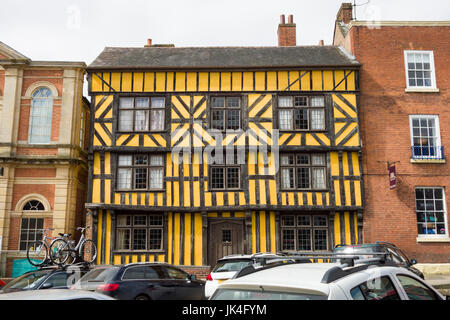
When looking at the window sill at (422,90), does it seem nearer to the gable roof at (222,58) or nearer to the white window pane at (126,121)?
the gable roof at (222,58)

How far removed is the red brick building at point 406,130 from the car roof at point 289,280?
15050mm

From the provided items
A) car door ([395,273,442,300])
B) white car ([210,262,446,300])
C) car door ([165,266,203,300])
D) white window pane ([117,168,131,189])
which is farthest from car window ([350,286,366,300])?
white window pane ([117,168,131,189])

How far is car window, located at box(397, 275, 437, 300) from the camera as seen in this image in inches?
168

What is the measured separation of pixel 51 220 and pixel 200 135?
786 centimetres

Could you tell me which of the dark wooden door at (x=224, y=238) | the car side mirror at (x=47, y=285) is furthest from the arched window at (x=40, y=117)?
the car side mirror at (x=47, y=285)

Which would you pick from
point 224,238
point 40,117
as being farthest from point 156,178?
point 40,117

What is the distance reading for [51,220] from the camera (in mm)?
19109

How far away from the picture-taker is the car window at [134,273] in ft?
33.6

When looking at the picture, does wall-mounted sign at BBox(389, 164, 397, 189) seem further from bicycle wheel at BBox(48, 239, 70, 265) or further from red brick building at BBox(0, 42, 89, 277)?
red brick building at BBox(0, 42, 89, 277)
